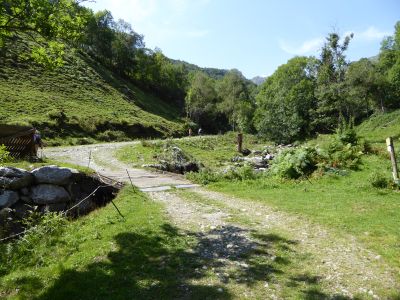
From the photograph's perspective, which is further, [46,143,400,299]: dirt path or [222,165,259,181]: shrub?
[222,165,259,181]: shrub

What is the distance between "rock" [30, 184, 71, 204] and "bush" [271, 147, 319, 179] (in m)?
11.1

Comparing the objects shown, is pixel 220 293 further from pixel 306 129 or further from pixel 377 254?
pixel 306 129

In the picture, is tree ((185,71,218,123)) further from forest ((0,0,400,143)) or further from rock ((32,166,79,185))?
rock ((32,166,79,185))

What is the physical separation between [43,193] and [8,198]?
155 cm

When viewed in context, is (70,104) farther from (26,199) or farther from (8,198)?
(8,198)

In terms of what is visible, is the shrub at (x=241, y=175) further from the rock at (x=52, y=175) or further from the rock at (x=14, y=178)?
the rock at (x=14, y=178)

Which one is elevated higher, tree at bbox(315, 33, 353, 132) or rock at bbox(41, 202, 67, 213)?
tree at bbox(315, 33, 353, 132)

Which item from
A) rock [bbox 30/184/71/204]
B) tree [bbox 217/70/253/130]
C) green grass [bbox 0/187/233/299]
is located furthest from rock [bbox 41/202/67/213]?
tree [bbox 217/70/253/130]

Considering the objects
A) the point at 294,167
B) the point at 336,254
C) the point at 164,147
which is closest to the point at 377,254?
the point at 336,254

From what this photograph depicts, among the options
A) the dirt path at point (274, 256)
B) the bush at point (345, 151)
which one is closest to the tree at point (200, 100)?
the bush at point (345, 151)

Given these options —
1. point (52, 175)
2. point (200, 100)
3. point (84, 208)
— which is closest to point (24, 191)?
point (52, 175)

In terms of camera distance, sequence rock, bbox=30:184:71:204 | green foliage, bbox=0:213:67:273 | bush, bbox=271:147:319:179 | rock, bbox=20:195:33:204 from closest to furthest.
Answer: green foliage, bbox=0:213:67:273 → rock, bbox=20:195:33:204 → rock, bbox=30:184:71:204 → bush, bbox=271:147:319:179

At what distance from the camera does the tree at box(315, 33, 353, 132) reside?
6022cm

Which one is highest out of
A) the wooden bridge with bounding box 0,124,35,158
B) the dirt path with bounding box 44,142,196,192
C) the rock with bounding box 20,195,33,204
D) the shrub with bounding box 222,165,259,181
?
the wooden bridge with bounding box 0,124,35,158
